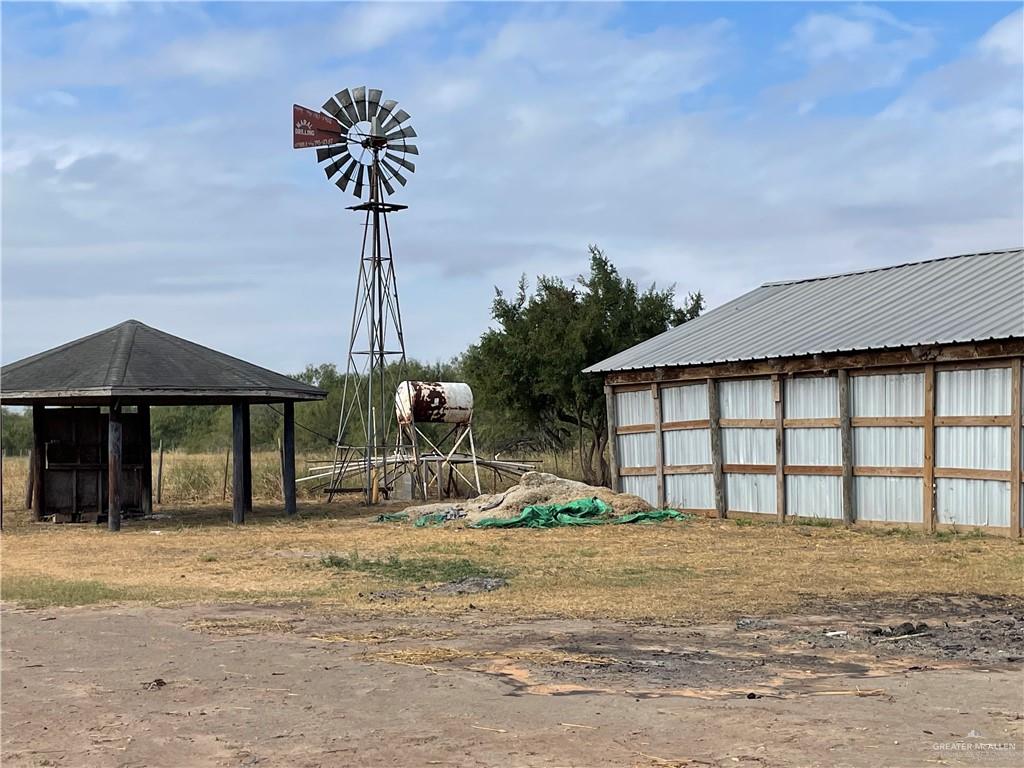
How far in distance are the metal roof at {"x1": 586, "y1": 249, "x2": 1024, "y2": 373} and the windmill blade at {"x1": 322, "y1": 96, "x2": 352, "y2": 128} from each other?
8.51 m

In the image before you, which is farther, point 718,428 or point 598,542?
point 718,428

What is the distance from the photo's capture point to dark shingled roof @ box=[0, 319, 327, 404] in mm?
→ 21703

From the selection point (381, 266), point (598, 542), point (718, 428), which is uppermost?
point (381, 266)

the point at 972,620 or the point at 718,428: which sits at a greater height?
the point at 718,428

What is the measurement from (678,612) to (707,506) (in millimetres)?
11943

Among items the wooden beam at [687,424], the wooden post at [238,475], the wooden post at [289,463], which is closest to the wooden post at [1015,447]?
the wooden beam at [687,424]

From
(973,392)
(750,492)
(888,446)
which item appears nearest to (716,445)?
(750,492)

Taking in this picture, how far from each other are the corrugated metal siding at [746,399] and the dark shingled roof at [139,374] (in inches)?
312

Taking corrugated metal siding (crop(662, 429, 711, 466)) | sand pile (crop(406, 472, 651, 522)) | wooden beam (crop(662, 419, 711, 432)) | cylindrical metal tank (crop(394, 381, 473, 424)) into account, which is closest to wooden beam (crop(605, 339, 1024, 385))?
wooden beam (crop(662, 419, 711, 432))

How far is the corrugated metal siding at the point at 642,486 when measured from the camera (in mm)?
24469

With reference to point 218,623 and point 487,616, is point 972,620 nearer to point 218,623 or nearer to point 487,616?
point 487,616

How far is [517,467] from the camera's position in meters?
30.7

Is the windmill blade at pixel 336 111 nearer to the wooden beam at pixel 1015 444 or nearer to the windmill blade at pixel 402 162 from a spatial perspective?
the windmill blade at pixel 402 162

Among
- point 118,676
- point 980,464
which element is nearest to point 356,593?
point 118,676
